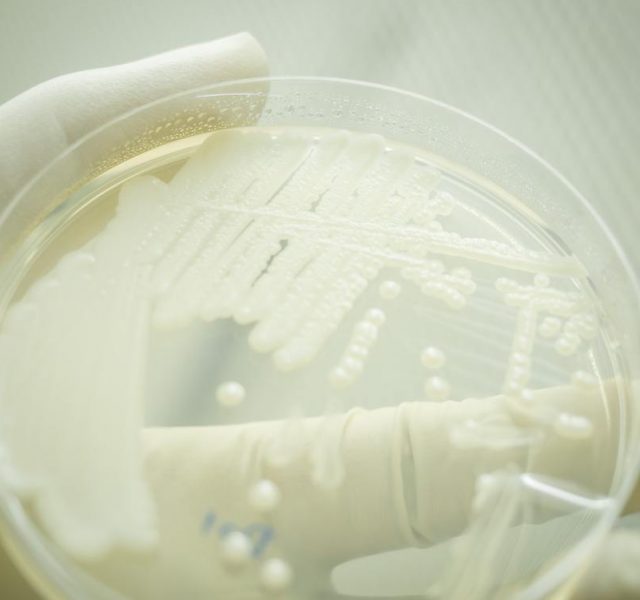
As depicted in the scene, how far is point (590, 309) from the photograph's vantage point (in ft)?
2.75

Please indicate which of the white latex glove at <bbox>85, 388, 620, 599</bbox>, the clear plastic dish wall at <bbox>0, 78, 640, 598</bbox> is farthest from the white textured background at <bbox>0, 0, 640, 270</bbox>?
the white latex glove at <bbox>85, 388, 620, 599</bbox>

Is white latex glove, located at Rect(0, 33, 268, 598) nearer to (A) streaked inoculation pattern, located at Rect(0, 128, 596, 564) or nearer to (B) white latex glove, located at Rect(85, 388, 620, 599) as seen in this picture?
(A) streaked inoculation pattern, located at Rect(0, 128, 596, 564)

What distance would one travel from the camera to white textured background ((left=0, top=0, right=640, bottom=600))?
107 cm

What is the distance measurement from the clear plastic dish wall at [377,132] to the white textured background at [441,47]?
193mm

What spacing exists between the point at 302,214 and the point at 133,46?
1.46 ft

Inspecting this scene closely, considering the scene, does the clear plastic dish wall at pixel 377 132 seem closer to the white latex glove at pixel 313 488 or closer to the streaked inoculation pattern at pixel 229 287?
the streaked inoculation pattern at pixel 229 287

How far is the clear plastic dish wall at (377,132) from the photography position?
0.79 metres

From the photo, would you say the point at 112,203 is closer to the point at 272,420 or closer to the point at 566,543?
the point at 272,420

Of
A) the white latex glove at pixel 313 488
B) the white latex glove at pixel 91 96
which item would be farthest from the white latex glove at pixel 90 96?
the white latex glove at pixel 313 488

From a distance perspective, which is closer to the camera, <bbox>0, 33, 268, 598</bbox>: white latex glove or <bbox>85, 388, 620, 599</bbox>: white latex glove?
<bbox>85, 388, 620, 599</bbox>: white latex glove

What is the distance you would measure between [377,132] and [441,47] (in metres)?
0.29

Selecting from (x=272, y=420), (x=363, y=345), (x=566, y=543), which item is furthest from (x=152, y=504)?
(x=566, y=543)

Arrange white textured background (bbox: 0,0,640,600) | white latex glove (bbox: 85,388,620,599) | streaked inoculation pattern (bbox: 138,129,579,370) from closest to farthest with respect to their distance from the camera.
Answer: white latex glove (bbox: 85,388,620,599)
streaked inoculation pattern (bbox: 138,129,579,370)
white textured background (bbox: 0,0,640,600)

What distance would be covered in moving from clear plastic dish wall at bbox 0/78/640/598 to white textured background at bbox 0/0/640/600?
0.19 metres
